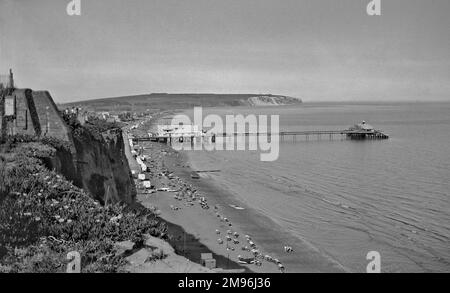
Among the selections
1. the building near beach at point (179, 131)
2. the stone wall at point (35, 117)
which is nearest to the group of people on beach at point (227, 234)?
the stone wall at point (35, 117)

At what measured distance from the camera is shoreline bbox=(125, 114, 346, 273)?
56.9ft

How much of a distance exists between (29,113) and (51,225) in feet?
19.6

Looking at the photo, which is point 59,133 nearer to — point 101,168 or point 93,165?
point 93,165

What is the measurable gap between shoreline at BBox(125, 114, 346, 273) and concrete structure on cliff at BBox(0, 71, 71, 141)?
7.40m

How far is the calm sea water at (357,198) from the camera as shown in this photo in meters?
20.0

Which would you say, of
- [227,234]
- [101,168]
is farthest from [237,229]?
[101,168]

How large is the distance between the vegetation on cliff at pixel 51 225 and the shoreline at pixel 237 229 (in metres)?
8.70

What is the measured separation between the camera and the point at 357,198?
30625 mm

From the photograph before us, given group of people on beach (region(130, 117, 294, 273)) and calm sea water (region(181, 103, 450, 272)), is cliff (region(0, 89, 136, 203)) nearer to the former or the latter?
group of people on beach (region(130, 117, 294, 273))

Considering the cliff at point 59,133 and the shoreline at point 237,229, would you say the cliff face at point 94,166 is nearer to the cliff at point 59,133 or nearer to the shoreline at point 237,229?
the cliff at point 59,133
